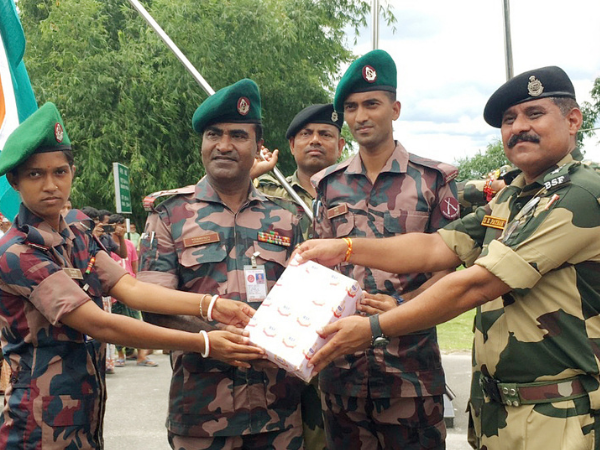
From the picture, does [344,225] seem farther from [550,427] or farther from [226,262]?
[550,427]

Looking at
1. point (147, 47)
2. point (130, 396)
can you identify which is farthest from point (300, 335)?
point (147, 47)

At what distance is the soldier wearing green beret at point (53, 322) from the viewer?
2.54 meters

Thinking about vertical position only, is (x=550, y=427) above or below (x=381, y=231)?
below

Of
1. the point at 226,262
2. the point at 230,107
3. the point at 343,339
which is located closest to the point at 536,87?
the point at 343,339

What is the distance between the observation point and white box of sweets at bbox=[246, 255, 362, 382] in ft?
8.48

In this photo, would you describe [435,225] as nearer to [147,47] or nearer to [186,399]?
[186,399]

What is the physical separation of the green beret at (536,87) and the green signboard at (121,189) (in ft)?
24.0

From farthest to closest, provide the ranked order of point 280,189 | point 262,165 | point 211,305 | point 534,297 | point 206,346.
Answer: point 280,189, point 262,165, point 211,305, point 206,346, point 534,297

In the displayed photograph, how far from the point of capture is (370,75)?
3398 mm

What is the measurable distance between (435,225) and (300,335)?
1.05 m

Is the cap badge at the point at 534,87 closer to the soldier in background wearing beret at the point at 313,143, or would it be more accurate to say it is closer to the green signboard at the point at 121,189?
the soldier in background wearing beret at the point at 313,143

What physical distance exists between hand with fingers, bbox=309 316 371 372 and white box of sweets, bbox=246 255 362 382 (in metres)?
0.03

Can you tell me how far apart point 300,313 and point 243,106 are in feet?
3.75

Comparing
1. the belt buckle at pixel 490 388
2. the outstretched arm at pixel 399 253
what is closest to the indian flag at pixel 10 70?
the outstretched arm at pixel 399 253
